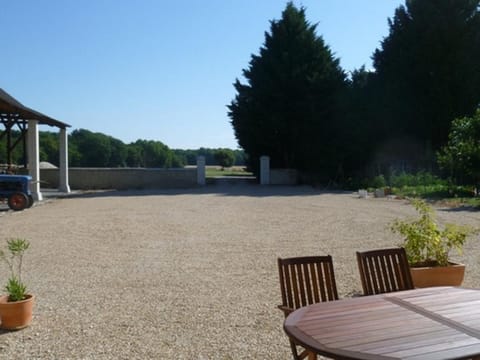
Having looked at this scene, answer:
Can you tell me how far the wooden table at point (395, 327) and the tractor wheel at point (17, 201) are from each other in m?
14.0

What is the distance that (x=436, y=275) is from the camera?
16.8ft

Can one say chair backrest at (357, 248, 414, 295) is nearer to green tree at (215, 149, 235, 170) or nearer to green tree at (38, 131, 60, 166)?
green tree at (38, 131, 60, 166)

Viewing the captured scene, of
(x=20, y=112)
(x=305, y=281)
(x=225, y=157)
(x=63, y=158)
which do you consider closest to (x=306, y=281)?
(x=305, y=281)

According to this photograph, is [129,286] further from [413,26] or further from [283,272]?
[413,26]

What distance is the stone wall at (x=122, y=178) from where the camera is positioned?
25078 millimetres

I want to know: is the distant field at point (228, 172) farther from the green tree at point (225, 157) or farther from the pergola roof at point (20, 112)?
the pergola roof at point (20, 112)

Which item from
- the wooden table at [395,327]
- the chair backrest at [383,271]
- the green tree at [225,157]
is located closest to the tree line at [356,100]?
the chair backrest at [383,271]

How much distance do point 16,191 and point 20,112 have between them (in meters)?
3.40

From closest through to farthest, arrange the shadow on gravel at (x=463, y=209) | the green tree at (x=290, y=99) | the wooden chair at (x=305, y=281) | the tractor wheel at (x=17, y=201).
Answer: the wooden chair at (x=305, y=281)
the shadow on gravel at (x=463, y=209)
the tractor wheel at (x=17, y=201)
the green tree at (x=290, y=99)

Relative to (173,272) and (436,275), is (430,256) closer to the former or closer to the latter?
(436,275)

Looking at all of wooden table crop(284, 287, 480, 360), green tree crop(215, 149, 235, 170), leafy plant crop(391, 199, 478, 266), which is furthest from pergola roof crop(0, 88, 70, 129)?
green tree crop(215, 149, 235, 170)

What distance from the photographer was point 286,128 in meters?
26.8

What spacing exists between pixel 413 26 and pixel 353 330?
2965 cm

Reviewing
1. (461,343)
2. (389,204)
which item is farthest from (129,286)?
(389,204)
